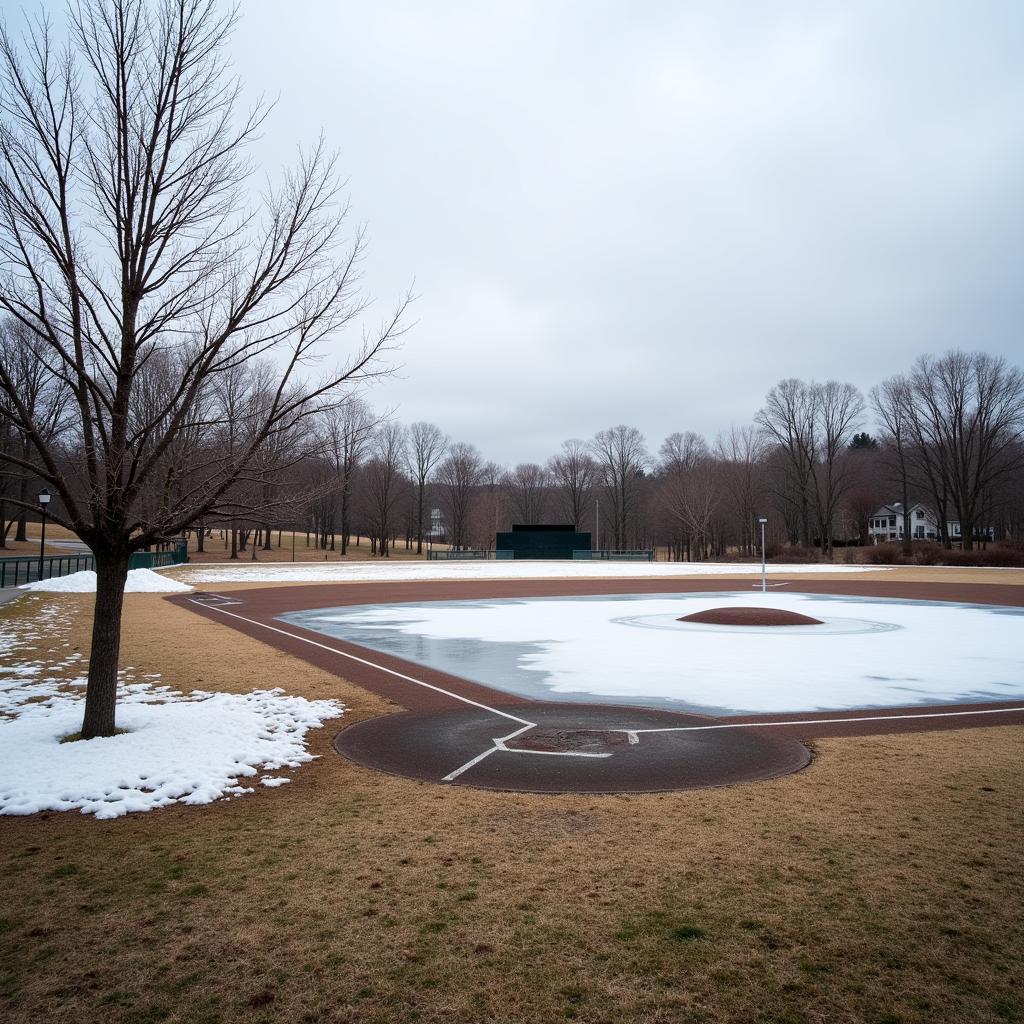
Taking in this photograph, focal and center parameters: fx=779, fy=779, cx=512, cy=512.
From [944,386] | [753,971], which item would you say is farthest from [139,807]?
[944,386]

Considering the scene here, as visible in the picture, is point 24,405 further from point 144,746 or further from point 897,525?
point 897,525

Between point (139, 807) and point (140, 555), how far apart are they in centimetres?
4197

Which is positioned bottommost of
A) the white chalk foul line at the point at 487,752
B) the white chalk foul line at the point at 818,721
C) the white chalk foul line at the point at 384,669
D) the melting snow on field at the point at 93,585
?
the white chalk foul line at the point at 384,669

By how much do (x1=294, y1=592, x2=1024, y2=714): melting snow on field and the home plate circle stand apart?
135 cm

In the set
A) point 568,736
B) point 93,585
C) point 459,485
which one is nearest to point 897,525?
point 459,485

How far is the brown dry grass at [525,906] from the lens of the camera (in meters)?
3.68

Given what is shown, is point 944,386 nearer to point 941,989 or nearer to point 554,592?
point 554,592

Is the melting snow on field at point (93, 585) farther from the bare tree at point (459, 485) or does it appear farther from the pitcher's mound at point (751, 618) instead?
the bare tree at point (459, 485)

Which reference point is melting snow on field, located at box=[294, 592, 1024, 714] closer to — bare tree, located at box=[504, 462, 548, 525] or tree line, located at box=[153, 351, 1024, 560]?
tree line, located at box=[153, 351, 1024, 560]

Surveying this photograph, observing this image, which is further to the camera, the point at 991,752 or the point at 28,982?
the point at 991,752

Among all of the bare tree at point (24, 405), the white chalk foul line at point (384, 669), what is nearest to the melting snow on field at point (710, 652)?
the white chalk foul line at point (384, 669)

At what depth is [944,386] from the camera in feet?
242

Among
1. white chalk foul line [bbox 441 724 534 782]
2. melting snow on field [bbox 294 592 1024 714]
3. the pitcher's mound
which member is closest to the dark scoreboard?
melting snow on field [bbox 294 592 1024 714]

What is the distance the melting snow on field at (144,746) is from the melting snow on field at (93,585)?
783 inches
